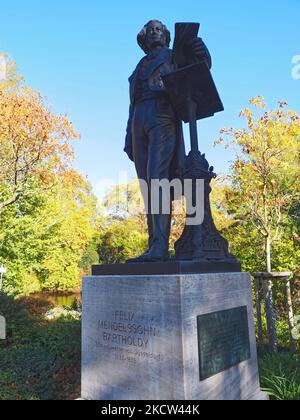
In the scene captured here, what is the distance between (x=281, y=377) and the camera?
4.39 metres

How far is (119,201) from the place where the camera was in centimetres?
3394

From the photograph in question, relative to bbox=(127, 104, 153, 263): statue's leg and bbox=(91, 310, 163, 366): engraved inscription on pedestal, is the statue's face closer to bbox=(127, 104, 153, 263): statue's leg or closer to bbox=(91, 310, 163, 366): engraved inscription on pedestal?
bbox=(127, 104, 153, 263): statue's leg

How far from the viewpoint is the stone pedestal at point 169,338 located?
3086mm

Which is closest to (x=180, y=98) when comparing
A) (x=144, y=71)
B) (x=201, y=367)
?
(x=144, y=71)

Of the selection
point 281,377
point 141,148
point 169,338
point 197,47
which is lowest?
point 281,377

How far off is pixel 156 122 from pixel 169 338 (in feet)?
7.92

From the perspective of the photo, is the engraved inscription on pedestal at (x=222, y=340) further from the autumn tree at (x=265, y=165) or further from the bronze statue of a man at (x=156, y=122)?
the autumn tree at (x=265, y=165)

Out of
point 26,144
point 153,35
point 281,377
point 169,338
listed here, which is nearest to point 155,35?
point 153,35

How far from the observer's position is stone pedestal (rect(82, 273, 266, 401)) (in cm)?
309

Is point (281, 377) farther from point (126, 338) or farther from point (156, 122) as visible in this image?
point (156, 122)

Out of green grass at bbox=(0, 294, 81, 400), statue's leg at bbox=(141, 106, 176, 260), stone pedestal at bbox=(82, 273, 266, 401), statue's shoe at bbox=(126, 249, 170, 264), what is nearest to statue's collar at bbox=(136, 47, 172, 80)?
statue's leg at bbox=(141, 106, 176, 260)
